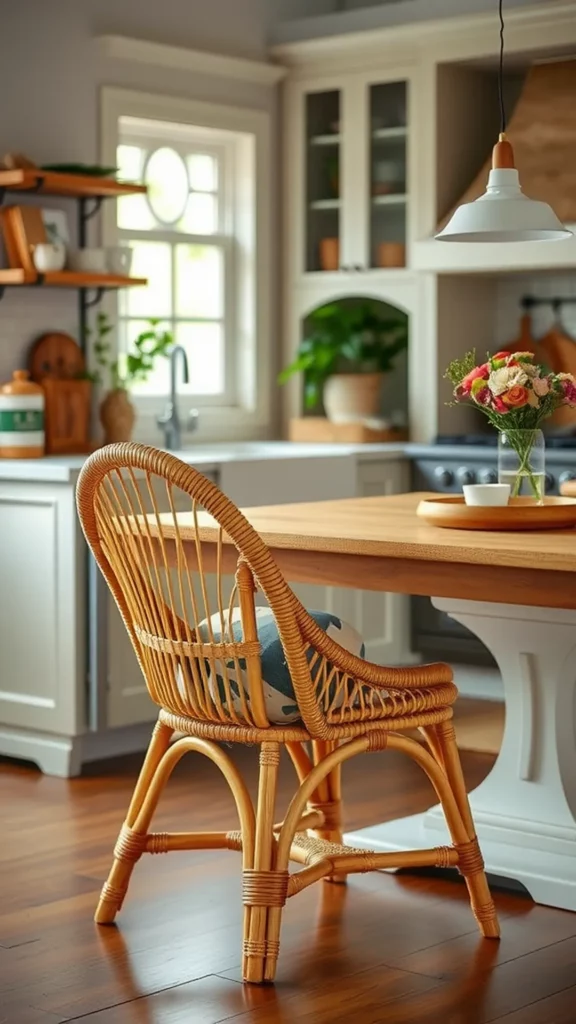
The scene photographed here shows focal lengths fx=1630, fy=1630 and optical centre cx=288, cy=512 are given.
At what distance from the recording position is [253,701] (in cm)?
283

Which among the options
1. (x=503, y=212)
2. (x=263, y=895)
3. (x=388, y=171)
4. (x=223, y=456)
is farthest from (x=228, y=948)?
(x=388, y=171)

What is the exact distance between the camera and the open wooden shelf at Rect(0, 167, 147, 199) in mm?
4844

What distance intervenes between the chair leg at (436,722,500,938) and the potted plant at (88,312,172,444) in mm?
2340

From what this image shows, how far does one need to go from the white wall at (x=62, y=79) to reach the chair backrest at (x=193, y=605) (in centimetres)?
218

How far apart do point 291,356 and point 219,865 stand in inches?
113

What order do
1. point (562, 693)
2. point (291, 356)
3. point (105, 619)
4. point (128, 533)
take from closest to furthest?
point (128, 533) < point (562, 693) < point (105, 619) < point (291, 356)

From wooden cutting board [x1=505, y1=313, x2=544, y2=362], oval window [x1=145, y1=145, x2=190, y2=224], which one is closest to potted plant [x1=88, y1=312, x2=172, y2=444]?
oval window [x1=145, y1=145, x2=190, y2=224]

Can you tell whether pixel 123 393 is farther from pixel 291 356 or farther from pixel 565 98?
pixel 565 98

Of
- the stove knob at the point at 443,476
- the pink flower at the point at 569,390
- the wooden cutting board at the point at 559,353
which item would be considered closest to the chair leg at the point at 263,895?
the pink flower at the point at 569,390

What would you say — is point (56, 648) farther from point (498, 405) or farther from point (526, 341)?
point (526, 341)

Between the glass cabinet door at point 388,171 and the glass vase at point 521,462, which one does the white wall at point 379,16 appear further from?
the glass vase at point 521,462

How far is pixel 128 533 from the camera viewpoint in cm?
295

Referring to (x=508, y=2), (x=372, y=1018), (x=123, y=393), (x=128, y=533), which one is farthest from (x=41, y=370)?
(x=372, y=1018)

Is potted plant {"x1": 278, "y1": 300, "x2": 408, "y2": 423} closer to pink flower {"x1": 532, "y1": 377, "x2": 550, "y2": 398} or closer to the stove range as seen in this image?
the stove range
